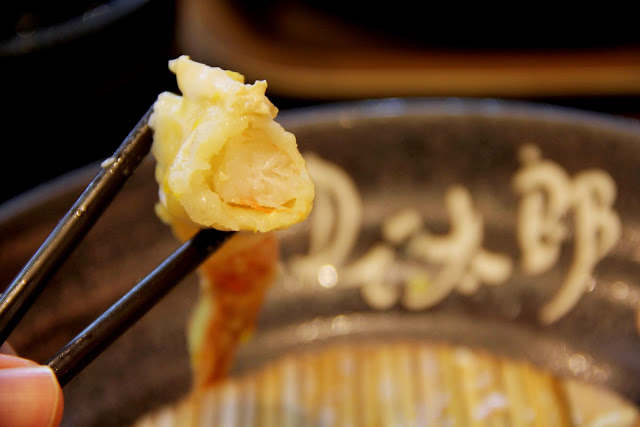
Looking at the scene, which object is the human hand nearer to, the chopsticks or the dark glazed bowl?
the chopsticks

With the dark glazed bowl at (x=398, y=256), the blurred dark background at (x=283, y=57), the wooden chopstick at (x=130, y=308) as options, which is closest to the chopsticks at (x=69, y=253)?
the wooden chopstick at (x=130, y=308)

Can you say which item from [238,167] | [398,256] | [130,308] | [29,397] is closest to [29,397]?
[29,397]

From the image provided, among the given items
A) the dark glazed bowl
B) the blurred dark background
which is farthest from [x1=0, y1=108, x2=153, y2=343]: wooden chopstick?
the blurred dark background

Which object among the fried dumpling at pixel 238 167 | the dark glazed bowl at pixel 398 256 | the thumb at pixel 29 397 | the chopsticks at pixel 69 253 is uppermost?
the fried dumpling at pixel 238 167

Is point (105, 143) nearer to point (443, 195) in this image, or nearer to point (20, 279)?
point (443, 195)

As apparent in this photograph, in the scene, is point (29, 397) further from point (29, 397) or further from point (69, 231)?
point (69, 231)

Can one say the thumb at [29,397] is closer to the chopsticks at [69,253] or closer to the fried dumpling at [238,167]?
the chopsticks at [69,253]
